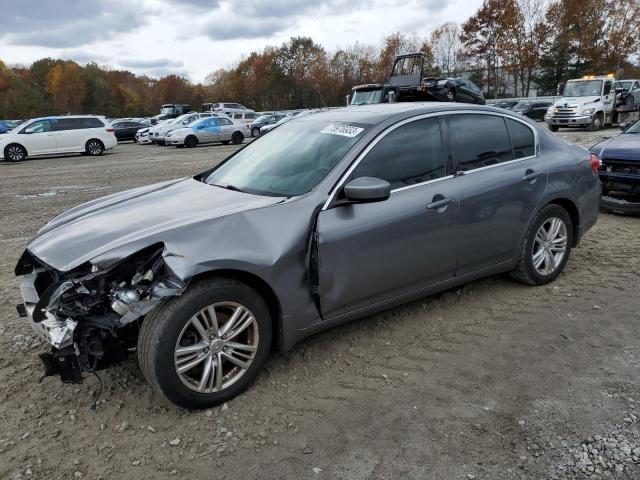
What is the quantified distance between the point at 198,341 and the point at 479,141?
2.70 meters

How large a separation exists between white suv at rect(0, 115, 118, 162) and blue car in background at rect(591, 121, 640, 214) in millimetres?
19684

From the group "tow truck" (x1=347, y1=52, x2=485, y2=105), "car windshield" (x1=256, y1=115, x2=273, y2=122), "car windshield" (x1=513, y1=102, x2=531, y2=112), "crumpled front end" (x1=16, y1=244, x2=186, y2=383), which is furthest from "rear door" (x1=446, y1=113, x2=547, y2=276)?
"car windshield" (x1=256, y1=115, x2=273, y2=122)

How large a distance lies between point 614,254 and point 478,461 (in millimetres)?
3933

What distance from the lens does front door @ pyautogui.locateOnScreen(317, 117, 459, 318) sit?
3238 mm

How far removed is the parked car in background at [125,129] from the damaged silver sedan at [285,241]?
30.2m

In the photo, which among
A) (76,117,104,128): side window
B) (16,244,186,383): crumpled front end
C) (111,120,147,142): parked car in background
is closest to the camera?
(16,244,186,383): crumpled front end

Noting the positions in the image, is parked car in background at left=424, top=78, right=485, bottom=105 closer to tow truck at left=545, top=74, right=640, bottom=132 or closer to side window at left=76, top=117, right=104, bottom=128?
tow truck at left=545, top=74, right=640, bottom=132

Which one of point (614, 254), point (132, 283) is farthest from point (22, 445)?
point (614, 254)

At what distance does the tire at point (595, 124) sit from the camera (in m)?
21.0

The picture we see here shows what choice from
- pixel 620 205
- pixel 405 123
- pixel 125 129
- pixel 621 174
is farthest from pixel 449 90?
pixel 125 129

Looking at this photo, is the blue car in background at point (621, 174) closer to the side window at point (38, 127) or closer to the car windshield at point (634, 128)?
the car windshield at point (634, 128)

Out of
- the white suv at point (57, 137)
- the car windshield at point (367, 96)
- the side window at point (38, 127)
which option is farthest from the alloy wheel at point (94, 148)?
the car windshield at point (367, 96)

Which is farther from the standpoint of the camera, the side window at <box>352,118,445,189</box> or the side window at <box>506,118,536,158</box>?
the side window at <box>506,118,536,158</box>

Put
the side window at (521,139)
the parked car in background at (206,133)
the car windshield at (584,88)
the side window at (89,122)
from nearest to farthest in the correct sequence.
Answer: the side window at (521,139) → the side window at (89,122) → the car windshield at (584,88) → the parked car in background at (206,133)
